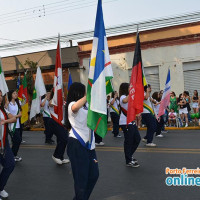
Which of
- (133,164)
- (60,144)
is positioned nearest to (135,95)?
(133,164)

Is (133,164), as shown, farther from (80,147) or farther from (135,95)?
(80,147)

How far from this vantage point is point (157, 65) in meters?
19.6

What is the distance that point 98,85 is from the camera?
12.5ft

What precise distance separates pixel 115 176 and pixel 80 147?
7.42 feet

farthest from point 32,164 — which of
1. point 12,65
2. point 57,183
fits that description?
point 12,65

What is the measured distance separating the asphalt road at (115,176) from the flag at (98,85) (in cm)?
151

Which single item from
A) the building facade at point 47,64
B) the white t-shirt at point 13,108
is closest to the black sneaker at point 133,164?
the white t-shirt at point 13,108

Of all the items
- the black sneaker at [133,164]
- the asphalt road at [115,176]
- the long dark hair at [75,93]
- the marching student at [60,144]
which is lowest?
the asphalt road at [115,176]

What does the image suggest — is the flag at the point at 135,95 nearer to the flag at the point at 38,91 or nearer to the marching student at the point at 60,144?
the marching student at the point at 60,144

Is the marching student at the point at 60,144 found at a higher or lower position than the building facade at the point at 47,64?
lower

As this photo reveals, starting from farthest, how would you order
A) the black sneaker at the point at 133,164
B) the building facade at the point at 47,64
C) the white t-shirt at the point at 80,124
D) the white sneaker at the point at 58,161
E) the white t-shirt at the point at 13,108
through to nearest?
the building facade at the point at 47,64, the white t-shirt at the point at 13,108, the white sneaker at the point at 58,161, the black sneaker at the point at 133,164, the white t-shirt at the point at 80,124

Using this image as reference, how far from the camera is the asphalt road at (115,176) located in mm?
4824

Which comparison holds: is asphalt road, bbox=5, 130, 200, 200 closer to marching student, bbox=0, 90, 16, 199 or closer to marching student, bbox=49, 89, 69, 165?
marching student, bbox=49, 89, 69, 165

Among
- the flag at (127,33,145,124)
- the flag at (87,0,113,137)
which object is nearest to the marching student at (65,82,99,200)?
the flag at (87,0,113,137)
